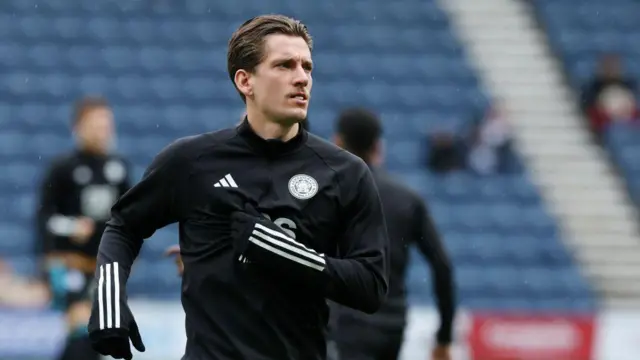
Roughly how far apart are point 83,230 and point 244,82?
174 inches

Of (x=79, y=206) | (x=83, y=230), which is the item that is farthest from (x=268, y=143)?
(x=79, y=206)

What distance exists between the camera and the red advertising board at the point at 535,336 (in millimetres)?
12211

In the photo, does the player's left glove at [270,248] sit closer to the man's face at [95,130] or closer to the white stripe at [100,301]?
the white stripe at [100,301]

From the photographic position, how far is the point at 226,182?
4148 mm

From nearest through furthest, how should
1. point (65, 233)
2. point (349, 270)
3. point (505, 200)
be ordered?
point (349, 270) → point (65, 233) → point (505, 200)

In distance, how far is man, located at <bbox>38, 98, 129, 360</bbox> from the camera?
8.46m

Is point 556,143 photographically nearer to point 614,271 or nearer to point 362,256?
point 614,271

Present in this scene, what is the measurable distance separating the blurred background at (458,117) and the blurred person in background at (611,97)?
0.02 metres

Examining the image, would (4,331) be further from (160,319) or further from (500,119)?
(500,119)

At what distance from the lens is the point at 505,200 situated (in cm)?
1557

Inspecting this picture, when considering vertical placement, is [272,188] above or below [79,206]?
below

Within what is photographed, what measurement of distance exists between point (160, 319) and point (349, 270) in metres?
7.79

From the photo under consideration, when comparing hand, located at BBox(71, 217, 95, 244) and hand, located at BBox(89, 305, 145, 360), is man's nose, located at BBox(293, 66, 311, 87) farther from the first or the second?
hand, located at BBox(71, 217, 95, 244)

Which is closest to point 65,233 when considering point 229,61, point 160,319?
point 160,319
